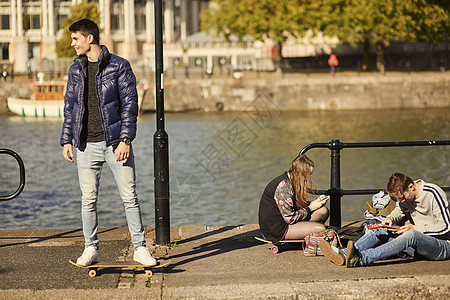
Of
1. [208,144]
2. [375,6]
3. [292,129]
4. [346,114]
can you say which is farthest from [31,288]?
[375,6]

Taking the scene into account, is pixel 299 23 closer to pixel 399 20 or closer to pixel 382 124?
pixel 399 20

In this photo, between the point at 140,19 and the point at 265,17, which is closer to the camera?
the point at 265,17

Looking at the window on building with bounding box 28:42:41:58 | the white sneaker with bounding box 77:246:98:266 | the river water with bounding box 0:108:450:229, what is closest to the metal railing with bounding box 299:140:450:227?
the white sneaker with bounding box 77:246:98:266

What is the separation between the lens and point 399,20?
145 ft

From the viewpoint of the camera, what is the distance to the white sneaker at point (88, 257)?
6.50 m

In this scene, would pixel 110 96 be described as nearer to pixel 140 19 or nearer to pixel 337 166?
pixel 337 166

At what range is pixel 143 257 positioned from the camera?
6535 millimetres

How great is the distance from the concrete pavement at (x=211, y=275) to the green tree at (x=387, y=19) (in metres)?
37.9

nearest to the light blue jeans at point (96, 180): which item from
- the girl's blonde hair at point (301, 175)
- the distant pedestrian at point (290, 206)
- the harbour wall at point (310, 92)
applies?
the distant pedestrian at point (290, 206)

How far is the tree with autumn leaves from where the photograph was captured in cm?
4406

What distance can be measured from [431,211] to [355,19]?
1520 inches

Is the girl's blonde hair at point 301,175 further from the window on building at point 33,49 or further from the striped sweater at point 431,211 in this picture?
the window on building at point 33,49

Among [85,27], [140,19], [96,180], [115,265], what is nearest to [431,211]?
[115,265]

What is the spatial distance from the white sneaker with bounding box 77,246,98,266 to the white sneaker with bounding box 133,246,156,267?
0.35 meters
